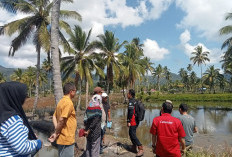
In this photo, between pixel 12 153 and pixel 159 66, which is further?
pixel 159 66

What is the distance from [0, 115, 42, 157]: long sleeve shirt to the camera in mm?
1771

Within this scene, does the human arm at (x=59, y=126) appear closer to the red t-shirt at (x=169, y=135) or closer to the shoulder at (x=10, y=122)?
the shoulder at (x=10, y=122)

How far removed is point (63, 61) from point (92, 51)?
3470mm

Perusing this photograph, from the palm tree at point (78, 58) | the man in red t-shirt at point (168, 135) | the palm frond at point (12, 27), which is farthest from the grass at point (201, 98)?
the man in red t-shirt at point (168, 135)

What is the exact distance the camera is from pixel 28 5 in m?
15.5

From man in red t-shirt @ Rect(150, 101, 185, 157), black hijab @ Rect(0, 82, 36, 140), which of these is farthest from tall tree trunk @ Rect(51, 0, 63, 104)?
black hijab @ Rect(0, 82, 36, 140)

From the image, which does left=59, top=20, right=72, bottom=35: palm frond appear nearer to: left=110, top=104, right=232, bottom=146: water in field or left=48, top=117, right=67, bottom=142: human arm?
left=110, top=104, right=232, bottom=146: water in field

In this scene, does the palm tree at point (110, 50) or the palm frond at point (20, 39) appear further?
the palm tree at point (110, 50)

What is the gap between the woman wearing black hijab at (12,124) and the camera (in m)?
1.78

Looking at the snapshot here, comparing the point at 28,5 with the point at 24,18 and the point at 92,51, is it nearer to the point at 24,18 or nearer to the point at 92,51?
the point at 24,18

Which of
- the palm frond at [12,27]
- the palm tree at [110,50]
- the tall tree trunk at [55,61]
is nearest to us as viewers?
the tall tree trunk at [55,61]

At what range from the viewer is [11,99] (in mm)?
1904

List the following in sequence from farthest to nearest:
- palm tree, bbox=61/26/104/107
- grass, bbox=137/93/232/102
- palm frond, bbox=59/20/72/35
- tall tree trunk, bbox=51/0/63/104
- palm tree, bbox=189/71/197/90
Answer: palm tree, bbox=189/71/197/90
grass, bbox=137/93/232/102
palm tree, bbox=61/26/104/107
palm frond, bbox=59/20/72/35
tall tree trunk, bbox=51/0/63/104

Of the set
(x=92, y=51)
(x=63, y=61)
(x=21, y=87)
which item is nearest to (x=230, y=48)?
(x=92, y=51)
